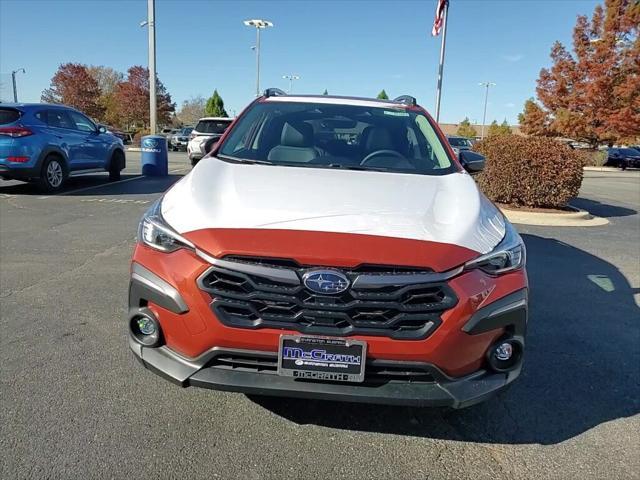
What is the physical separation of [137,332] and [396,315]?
4.23ft

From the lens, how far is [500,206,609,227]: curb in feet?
30.8

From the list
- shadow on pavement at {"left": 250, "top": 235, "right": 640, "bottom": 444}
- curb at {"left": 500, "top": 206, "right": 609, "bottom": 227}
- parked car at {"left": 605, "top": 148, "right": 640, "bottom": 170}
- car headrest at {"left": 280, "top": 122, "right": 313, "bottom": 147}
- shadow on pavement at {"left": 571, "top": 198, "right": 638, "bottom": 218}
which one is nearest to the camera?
shadow on pavement at {"left": 250, "top": 235, "right": 640, "bottom": 444}

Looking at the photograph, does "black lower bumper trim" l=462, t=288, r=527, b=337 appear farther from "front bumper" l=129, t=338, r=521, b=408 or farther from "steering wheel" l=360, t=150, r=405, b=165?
"steering wheel" l=360, t=150, r=405, b=165

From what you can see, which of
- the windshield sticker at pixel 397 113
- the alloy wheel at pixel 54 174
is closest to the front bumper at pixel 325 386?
the windshield sticker at pixel 397 113

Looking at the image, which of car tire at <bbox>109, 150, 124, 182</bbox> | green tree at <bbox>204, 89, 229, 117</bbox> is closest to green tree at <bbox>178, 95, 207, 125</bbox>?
green tree at <bbox>204, 89, 229, 117</bbox>

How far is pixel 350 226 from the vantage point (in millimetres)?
2453

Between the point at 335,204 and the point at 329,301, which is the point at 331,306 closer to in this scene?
the point at 329,301

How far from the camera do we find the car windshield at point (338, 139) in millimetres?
3666

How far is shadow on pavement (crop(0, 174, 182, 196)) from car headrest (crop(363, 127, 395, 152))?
8.67 metres

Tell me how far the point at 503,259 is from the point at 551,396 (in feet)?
3.96

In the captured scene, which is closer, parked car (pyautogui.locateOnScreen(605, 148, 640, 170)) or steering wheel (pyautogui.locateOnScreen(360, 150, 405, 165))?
steering wheel (pyautogui.locateOnScreen(360, 150, 405, 165))

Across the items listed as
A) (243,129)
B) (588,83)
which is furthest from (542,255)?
(588,83)

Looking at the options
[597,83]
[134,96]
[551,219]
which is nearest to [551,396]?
[551,219]

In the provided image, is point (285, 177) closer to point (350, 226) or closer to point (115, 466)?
point (350, 226)
